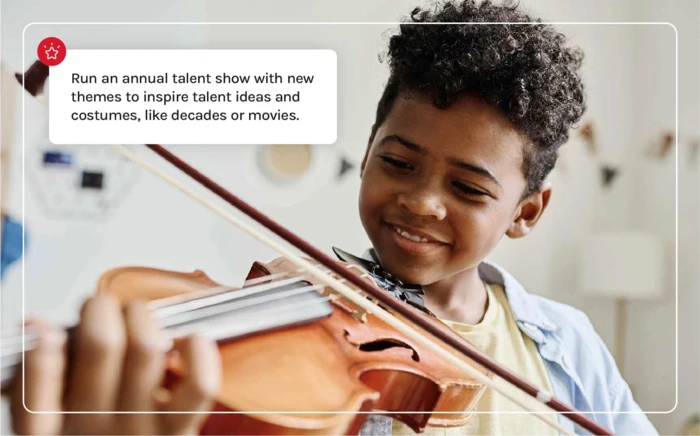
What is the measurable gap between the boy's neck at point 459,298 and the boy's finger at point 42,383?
365mm

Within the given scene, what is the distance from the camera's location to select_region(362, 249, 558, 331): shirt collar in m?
0.68

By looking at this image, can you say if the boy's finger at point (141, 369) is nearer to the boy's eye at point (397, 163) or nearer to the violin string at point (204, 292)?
the violin string at point (204, 292)

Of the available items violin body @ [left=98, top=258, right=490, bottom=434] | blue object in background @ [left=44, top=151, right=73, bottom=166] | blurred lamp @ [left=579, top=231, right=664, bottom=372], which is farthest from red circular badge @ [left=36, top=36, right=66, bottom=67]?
blurred lamp @ [left=579, top=231, right=664, bottom=372]

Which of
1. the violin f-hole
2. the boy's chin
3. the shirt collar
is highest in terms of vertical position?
the boy's chin

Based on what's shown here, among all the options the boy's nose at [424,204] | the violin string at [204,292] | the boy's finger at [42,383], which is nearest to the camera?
the boy's finger at [42,383]

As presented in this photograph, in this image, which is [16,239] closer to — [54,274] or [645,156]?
[54,274]

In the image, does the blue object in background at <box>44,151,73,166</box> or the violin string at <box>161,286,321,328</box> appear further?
the blue object in background at <box>44,151,73,166</box>

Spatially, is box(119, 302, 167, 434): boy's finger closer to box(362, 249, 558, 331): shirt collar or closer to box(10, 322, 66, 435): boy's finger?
box(10, 322, 66, 435): boy's finger

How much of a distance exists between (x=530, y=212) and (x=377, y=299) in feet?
0.79

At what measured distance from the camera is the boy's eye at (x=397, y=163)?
2.03 ft

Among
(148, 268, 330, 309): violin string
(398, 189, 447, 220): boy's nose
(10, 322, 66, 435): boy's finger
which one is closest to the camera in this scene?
(10, 322, 66, 435): boy's finger

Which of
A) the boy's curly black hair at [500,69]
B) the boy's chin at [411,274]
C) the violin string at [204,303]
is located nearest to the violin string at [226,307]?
the violin string at [204,303]

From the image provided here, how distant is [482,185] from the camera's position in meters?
0.62

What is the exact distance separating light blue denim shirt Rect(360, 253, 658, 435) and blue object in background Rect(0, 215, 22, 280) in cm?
38
